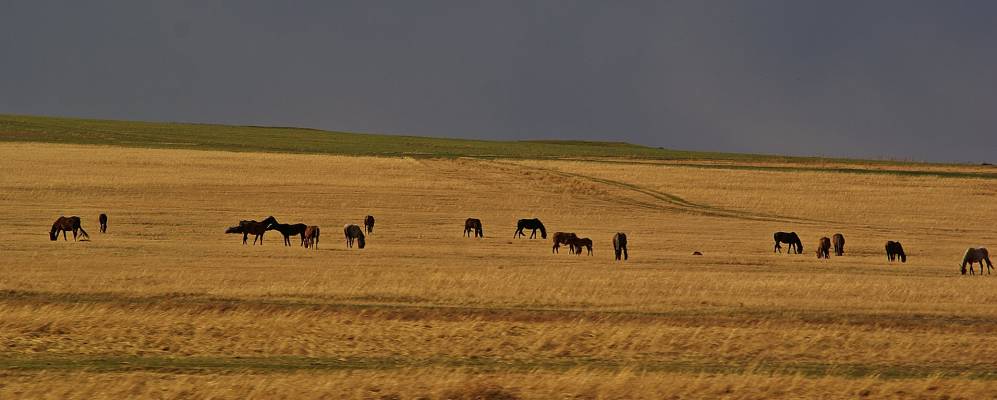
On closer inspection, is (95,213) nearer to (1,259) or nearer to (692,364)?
(1,259)

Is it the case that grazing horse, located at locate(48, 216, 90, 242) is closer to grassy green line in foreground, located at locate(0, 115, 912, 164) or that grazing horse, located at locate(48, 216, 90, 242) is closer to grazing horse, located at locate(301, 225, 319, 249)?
grazing horse, located at locate(301, 225, 319, 249)

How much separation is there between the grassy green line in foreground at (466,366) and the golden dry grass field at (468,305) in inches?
2.6

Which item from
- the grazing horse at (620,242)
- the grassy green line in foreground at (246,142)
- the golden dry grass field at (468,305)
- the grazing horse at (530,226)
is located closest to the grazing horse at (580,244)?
the golden dry grass field at (468,305)

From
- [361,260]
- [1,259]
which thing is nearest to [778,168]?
[361,260]

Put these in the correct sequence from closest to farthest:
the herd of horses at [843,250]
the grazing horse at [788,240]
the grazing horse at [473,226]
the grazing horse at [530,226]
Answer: the herd of horses at [843,250]
the grazing horse at [788,240]
the grazing horse at [473,226]
the grazing horse at [530,226]

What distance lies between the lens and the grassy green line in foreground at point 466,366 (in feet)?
50.9

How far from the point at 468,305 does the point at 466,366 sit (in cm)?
607

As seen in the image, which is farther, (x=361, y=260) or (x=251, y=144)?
(x=251, y=144)

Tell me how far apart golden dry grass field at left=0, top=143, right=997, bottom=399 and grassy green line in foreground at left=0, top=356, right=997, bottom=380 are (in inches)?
2.6

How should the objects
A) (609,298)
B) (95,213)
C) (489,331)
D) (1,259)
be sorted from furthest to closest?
(95,213) → (1,259) → (609,298) → (489,331)

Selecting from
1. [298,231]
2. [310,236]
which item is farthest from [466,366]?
[298,231]

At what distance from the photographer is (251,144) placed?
281ft

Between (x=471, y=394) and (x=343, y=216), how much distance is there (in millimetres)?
35619

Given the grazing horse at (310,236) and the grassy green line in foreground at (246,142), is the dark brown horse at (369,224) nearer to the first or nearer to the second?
the grazing horse at (310,236)
